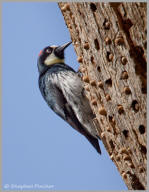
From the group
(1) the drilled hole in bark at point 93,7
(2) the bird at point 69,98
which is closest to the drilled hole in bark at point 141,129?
(1) the drilled hole in bark at point 93,7

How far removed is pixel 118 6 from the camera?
1.85 metres

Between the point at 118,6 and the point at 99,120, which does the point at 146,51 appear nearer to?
the point at 118,6

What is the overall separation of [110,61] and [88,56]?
32 cm

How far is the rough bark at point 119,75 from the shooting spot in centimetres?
176

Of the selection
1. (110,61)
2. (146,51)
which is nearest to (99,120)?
(110,61)

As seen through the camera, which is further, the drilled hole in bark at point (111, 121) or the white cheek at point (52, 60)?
the white cheek at point (52, 60)

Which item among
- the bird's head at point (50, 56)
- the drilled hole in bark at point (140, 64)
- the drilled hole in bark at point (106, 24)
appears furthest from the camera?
the bird's head at point (50, 56)

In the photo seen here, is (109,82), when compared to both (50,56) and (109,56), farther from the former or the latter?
(50,56)

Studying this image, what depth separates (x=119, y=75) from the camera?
6.23ft

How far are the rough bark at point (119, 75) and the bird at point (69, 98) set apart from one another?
1.79m

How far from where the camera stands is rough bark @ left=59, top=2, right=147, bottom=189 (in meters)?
1.76

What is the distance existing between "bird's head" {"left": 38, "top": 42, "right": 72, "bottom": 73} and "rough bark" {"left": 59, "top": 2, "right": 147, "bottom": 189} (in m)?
2.82

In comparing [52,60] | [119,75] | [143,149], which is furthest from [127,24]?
[52,60]

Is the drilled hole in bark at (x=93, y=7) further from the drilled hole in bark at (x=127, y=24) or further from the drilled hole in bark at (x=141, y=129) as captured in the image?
the drilled hole in bark at (x=141, y=129)
